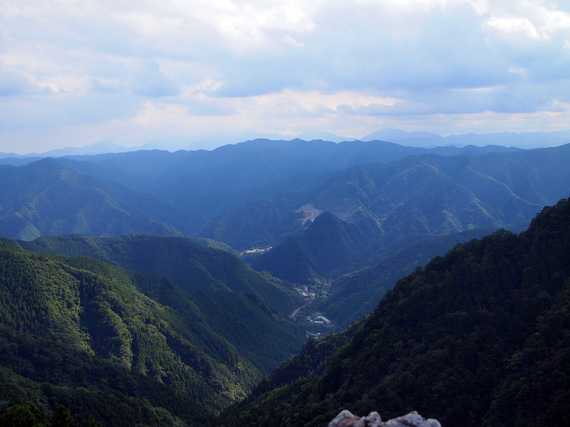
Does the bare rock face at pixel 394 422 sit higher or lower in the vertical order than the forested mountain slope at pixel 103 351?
higher

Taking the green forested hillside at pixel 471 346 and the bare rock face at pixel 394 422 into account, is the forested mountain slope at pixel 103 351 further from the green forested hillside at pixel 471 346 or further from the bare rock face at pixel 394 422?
the bare rock face at pixel 394 422

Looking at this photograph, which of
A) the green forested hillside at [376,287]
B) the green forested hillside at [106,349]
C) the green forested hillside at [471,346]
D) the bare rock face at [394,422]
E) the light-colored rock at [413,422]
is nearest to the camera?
the light-colored rock at [413,422]

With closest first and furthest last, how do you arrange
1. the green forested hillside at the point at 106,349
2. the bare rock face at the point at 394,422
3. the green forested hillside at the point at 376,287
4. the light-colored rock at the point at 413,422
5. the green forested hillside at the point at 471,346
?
the light-colored rock at the point at 413,422
the bare rock face at the point at 394,422
the green forested hillside at the point at 471,346
the green forested hillside at the point at 106,349
the green forested hillside at the point at 376,287

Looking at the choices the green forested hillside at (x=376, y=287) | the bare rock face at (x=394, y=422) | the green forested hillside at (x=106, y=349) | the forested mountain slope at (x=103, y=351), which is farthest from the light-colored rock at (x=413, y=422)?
the green forested hillside at (x=376, y=287)

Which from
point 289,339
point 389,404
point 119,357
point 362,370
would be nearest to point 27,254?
point 119,357

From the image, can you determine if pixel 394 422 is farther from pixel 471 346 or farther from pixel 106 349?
pixel 106 349

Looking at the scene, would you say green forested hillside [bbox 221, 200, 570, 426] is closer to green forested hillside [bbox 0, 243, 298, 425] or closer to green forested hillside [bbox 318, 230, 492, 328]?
green forested hillside [bbox 0, 243, 298, 425]

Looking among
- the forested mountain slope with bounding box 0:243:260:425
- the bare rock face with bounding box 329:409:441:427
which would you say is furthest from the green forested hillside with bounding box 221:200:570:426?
the forested mountain slope with bounding box 0:243:260:425
